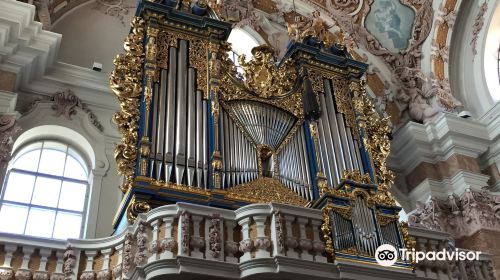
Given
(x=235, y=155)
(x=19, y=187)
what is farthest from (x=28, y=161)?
(x=235, y=155)

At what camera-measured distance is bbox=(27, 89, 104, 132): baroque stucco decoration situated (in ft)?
32.2

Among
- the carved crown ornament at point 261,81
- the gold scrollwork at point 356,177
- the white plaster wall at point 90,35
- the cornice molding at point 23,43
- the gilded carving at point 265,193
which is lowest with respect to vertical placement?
the gilded carving at point 265,193

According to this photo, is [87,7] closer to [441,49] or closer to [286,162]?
[286,162]

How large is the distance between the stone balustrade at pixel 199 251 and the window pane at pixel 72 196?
213cm

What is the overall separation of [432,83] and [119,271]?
794cm

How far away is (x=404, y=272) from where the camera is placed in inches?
280

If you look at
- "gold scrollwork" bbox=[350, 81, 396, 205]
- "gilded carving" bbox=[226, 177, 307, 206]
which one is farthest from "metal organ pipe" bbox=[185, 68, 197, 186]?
"gold scrollwork" bbox=[350, 81, 396, 205]

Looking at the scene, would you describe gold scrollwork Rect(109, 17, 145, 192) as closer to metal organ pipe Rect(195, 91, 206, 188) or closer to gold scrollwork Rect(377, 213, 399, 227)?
metal organ pipe Rect(195, 91, 206, 188)

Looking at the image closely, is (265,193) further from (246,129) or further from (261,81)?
(261,81)

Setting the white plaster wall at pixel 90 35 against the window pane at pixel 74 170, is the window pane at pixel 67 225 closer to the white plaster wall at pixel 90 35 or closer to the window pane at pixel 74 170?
the window pane at pixel 74 170

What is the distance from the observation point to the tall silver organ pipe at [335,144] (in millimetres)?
8625

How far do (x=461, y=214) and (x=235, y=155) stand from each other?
4733 mm

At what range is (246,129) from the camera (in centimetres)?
868

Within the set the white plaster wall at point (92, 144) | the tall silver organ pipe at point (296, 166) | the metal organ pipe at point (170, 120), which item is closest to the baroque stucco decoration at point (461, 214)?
the tall silver organ pipe at point (296, 166)
